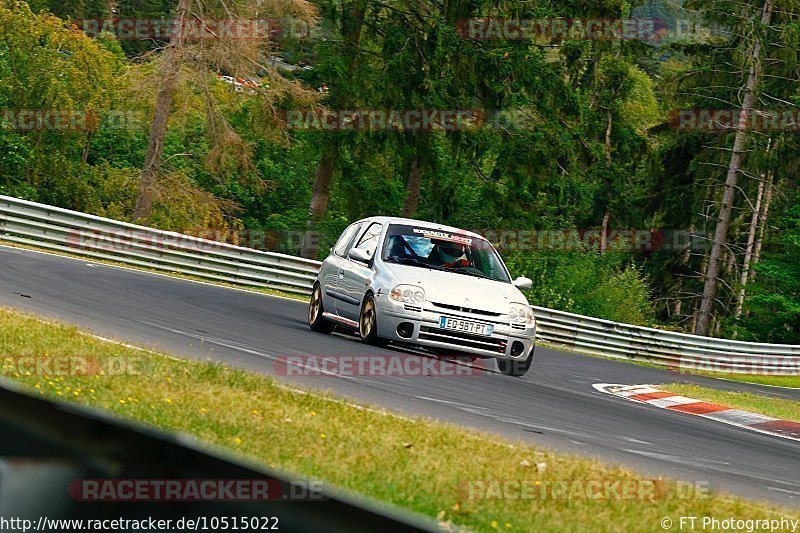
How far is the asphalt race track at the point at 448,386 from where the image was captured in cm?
920

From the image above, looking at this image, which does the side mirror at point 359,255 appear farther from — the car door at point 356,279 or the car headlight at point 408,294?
the car headlight at point 408,294

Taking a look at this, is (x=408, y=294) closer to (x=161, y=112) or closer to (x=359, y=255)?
(x=359, y=255)

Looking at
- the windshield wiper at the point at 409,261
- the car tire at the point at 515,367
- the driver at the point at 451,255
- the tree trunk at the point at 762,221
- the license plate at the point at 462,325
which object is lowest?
the tree trunk at the point at 762,221

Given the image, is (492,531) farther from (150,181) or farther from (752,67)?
(752,67)

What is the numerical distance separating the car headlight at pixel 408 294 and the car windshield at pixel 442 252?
779mm

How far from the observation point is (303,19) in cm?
3466

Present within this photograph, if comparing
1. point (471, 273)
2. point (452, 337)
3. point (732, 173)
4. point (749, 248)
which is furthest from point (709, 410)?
point (749, 248)

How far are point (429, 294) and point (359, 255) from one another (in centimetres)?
123

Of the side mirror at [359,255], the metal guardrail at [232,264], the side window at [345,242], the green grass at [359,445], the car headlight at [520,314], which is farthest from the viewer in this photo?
the metal guardrail at [232,264]

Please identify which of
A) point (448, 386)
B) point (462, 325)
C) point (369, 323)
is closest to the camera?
point (448, 386)

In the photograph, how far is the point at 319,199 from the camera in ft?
135

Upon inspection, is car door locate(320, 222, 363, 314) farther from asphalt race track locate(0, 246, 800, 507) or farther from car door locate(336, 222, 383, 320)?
asphalt race track locate(0, 246, 800, 507)

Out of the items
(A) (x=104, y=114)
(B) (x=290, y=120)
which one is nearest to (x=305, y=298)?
(B) (x=290, y=120)

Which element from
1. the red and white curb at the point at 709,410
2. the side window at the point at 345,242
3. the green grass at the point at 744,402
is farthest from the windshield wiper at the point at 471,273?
the green grass at the point at 744,402
